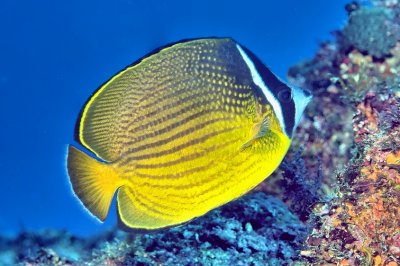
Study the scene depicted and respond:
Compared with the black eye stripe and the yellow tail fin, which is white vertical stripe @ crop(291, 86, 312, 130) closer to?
the black eye stripe

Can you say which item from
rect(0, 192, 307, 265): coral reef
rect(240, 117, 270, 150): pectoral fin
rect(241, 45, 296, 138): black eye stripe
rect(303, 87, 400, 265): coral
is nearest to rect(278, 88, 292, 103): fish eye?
rect(241, 45, 296, 138): black eye stripe

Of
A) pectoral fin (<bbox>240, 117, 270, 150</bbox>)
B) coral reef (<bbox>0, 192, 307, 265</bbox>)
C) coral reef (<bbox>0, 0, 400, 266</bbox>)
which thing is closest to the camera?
pectoral fin (<bbox>240, 117, 270, 150</bbox>)

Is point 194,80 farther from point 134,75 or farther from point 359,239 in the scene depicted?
point 359,239

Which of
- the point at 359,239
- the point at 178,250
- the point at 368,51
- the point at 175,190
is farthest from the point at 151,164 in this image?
the point at 368,51

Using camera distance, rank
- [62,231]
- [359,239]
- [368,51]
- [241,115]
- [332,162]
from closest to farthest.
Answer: [241,115] < [359,239] < [332,162] < [62,231] < [368,51]

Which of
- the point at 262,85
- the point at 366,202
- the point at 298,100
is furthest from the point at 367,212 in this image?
the point at 262,85

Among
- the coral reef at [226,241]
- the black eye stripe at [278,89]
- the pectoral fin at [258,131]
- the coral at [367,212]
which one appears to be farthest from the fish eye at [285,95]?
the coral reef at [226,241]
